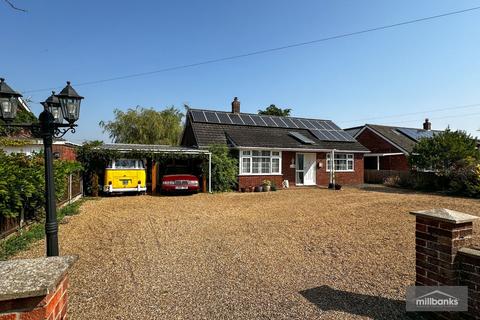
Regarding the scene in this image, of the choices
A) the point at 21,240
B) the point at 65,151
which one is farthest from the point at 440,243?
the point at 65,151

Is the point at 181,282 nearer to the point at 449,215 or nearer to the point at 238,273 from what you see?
the point at 238,273

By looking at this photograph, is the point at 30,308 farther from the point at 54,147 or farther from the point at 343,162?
A: the point at 343,162

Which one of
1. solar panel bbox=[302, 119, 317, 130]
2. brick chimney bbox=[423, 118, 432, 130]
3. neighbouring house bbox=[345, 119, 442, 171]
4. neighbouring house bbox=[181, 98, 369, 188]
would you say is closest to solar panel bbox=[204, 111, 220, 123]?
neighbouring house bbox=[181, 98, 369, 188]

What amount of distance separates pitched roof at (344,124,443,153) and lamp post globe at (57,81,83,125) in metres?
23.7

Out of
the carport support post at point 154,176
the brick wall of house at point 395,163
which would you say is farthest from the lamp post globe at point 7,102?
the brick wall of house at point 395,163

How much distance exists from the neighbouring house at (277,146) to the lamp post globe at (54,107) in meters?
12.1

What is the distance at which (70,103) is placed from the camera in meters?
4.13

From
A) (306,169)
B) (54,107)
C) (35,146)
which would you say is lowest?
(306,169)

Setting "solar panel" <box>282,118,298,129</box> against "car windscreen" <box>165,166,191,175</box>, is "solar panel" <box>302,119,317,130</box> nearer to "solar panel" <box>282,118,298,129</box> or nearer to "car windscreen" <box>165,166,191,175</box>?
"solar panel" <box>282,118,298,129</box>

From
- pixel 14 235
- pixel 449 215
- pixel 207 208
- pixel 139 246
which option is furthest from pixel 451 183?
Result: pixel 14 235

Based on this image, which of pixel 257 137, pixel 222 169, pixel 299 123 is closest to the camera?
pixel 222 169

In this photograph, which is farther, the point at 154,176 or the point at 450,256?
the point at 154,176

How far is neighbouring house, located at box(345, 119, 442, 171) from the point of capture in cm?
2295

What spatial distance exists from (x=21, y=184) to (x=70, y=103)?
227 centimetres
